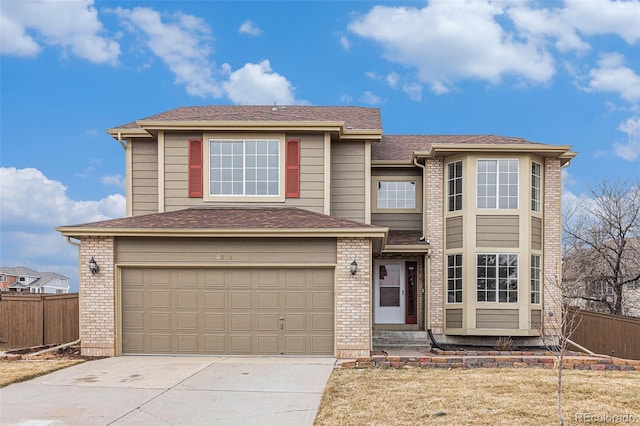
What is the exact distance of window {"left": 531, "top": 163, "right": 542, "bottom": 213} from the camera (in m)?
16.6

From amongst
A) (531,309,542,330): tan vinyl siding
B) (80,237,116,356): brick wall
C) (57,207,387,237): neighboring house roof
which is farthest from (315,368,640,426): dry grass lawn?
(80,237,116,356): brick wall

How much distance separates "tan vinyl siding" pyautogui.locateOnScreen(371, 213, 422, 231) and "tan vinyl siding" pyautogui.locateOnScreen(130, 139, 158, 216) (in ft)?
21.1

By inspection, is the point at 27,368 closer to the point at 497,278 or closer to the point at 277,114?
the point at 277,114

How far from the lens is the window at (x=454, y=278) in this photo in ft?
54.8

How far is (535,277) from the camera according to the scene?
54.7 feet

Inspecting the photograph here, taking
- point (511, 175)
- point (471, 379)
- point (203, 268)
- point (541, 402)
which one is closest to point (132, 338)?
point (203, 268)

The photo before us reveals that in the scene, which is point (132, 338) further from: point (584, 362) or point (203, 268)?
point (584, 362)

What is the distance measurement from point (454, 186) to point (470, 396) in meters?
8.93

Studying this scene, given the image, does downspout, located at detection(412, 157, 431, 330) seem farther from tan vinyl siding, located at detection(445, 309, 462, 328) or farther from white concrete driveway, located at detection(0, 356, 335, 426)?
white concrete driveway, located at detection(0, 356, 335, 426)

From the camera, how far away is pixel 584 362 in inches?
459

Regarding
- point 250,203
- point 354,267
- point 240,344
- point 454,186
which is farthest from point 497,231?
point 240,344

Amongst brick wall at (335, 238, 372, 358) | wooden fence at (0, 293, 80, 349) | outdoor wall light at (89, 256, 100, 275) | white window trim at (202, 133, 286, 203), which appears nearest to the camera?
brick wall at (335, 238, 372, 358)

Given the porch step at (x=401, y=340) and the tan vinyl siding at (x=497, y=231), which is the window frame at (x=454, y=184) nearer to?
the tan vinyl siding at (x=497, y=231)

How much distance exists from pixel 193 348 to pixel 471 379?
629cm
